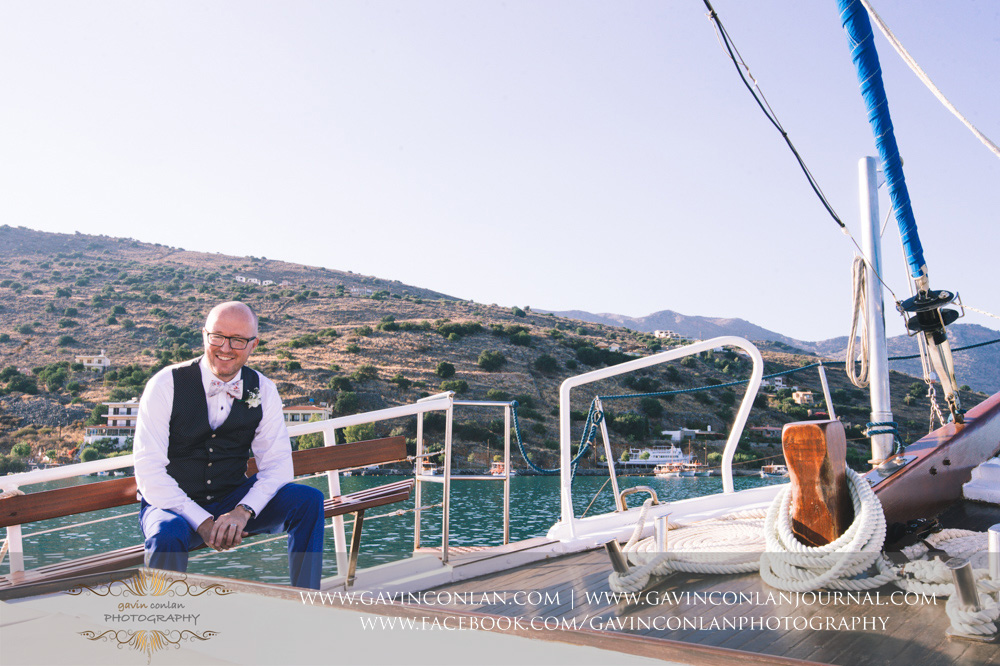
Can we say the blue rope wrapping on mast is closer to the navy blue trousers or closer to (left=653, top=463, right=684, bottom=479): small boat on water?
(left=653, top=463, right=684, bottom=479): small boat on water

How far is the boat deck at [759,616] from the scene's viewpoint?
1.54 m

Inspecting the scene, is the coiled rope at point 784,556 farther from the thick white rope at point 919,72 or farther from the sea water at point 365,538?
the sea water at point 365,538

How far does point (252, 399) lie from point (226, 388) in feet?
0.29

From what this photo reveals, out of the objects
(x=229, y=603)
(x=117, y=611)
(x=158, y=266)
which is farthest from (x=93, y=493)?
(x=158, y=266)

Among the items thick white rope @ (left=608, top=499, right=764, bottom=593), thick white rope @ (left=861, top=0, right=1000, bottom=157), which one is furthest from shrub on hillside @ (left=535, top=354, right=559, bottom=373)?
thick white rope @ (left=608, top=499, right=764, bottom=593)

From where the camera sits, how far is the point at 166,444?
2.12m

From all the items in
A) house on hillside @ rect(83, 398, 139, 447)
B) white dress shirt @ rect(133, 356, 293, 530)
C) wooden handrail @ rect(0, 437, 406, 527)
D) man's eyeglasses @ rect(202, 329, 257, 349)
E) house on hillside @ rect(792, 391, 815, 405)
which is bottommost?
house on hillside @ rect(83, 398, 139, 447)

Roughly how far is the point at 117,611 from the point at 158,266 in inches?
3450

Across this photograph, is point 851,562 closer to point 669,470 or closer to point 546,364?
point 669,470

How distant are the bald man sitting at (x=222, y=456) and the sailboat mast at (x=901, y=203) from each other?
111 inches

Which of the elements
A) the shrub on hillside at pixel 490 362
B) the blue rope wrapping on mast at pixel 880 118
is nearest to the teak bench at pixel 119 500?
the blue rope wrapping on mast at pixel 880 118

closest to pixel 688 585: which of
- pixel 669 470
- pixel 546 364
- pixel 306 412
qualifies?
pixel 669 470

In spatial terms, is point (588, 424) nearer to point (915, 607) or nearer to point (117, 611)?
point (915, 607)

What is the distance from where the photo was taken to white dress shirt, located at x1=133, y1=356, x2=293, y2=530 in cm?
204
